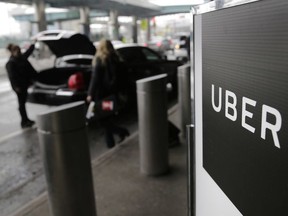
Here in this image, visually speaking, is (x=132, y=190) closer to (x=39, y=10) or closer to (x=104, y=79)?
(x=104, y=79)

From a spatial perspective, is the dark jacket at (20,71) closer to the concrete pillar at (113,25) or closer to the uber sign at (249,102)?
the uber sign at (249,102)

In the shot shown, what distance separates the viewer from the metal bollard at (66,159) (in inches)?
97.3

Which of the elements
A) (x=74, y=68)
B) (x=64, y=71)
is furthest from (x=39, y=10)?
(x=74, y=68)

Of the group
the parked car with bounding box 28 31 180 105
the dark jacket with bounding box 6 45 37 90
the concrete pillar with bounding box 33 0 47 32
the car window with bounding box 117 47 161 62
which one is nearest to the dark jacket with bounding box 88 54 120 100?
the parked car with bounding box 28 31 180 105

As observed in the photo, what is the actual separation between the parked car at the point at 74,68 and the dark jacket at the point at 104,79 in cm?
37

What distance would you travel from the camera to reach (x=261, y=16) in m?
1.02

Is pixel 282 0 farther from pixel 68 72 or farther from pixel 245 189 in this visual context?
pixel 68 72

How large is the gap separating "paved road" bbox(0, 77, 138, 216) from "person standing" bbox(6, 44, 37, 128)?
190mm

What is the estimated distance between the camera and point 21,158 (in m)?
5.00

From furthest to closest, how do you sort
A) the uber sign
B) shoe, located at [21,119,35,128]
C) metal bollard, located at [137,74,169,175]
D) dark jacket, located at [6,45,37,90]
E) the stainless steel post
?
shoe, located at [21,119,35,128]
dark jacket, located at [6,45,37,90]
metal bollard, located at [137,74,169,175]
the stainless steel post
the uber sign

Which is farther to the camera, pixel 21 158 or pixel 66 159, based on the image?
pixel 21 158

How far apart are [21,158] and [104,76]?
70.6 inches

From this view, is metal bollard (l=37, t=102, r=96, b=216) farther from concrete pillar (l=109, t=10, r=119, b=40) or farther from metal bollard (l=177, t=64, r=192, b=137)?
concrete pillar (l=109, t=10, r=119, b=40)

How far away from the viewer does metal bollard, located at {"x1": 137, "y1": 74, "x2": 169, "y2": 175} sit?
378cm
